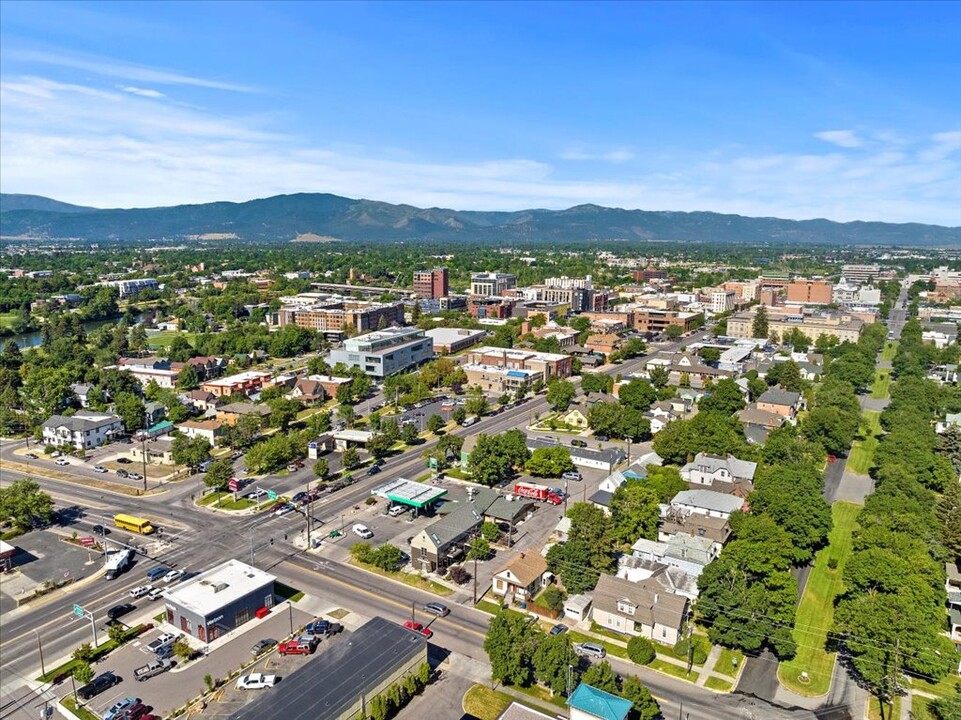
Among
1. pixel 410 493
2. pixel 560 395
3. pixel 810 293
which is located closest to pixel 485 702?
pixel 410 493

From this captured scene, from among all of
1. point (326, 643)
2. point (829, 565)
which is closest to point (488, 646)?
point (326, 643)

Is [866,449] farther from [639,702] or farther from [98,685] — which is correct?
[98,685]

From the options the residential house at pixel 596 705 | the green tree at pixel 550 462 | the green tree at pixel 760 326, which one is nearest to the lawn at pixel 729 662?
the residential house at pixel 596 705

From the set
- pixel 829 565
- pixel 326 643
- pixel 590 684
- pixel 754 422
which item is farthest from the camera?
pixel 754 422

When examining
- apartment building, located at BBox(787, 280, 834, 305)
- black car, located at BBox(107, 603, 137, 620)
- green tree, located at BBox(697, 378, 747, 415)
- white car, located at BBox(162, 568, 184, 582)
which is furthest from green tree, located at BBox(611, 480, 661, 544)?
apartment building, located at BBox(787, 280, 834, 305)

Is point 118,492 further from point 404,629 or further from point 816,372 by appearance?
point 816,372

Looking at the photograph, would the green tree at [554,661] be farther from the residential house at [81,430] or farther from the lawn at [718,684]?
the residential house at [81,430]

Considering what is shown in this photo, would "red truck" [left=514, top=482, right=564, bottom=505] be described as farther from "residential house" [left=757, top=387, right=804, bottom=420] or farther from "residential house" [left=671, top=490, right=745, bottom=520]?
"residential house" [left=757, top=387, right=804, bottom=420]
